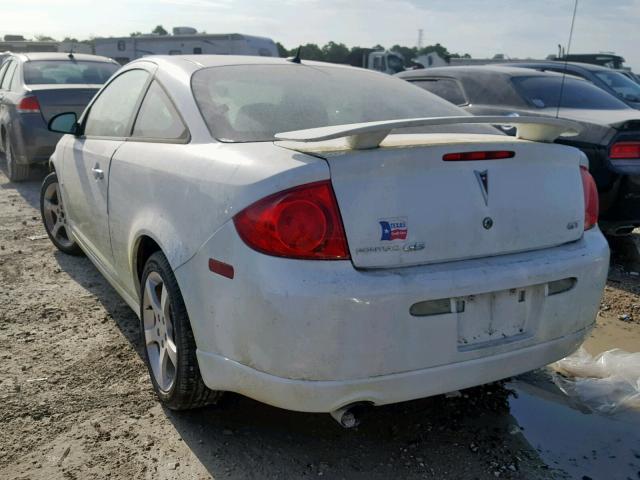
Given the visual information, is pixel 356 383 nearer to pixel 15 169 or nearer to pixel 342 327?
pixel 342 327

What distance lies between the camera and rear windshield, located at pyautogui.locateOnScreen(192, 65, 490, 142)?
8.43ft

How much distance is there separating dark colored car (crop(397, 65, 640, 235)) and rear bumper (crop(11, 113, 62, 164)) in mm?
4370

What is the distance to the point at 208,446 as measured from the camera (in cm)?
245

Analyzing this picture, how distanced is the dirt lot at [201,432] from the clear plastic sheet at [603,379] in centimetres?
26

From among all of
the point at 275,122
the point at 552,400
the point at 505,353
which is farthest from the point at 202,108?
the point at 552,400

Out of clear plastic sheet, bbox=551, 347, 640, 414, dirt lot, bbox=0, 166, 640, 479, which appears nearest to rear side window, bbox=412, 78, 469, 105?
dirt lot, bbox=0, 166, 640, 479

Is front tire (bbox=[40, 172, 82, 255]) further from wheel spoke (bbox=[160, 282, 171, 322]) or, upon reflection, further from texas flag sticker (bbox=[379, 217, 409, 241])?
texas flag sticker (bbox=[379, 217, 409, 241])

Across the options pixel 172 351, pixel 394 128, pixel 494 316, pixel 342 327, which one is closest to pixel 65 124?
pixel 172 351

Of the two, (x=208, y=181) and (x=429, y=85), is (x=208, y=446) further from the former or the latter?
(x=429, y=85)

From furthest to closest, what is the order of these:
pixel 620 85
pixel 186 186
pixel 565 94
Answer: pixel 620 85
pixel 565 94
pixel 186 186

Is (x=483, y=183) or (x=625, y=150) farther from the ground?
(x=483, y=183)

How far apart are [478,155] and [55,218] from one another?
3.86 meters

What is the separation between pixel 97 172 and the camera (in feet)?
11.0

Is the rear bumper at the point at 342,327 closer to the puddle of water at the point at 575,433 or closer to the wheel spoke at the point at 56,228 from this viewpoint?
the puddle of water at the point at 575,433
